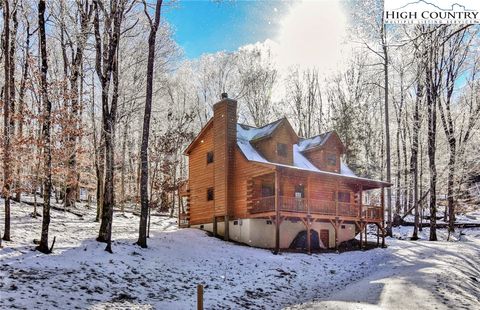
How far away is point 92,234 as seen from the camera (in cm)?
2169

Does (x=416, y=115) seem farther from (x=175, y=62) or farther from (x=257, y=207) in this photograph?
(x=175, y=62)

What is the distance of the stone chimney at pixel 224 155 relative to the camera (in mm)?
28062

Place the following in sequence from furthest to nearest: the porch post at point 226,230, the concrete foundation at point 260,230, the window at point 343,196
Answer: the window at point 343,196, the porch post at point 226,230, the concrete foundation at point 260,230

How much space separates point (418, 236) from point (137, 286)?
26966 millimetres

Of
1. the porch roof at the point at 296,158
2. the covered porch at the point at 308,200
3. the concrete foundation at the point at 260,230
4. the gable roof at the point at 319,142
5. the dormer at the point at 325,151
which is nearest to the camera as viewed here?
the covered porch at the point at 308,200

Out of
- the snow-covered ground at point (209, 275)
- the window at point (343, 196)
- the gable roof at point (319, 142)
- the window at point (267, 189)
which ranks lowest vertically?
the snow-covered ground at point (209, 275)

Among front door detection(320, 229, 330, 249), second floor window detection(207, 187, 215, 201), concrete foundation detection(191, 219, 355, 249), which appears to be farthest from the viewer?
front door detection(320, 229, 330, 249)

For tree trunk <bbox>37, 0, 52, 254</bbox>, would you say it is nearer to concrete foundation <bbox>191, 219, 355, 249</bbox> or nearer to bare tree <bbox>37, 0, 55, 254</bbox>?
bare tree <bbox>37, 0, 55, 254</bbox>

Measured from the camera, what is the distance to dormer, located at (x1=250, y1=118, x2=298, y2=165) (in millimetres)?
28875

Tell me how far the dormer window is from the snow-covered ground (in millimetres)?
8527

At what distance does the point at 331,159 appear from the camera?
106 feet

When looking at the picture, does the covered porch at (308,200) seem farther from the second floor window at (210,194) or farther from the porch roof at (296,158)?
the second floor window at (210,194)

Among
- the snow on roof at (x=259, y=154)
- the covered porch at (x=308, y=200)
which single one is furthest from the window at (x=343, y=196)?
the snow on roof at (x=259, y=154)
